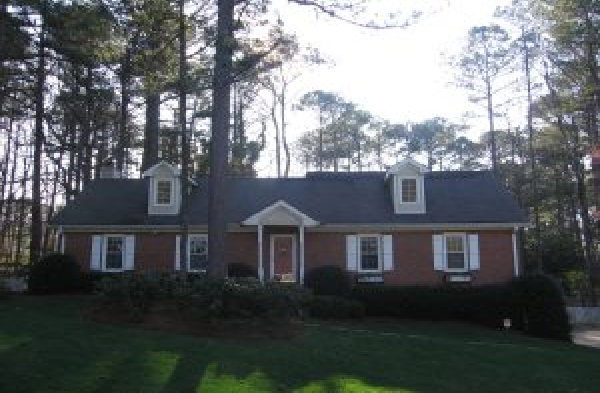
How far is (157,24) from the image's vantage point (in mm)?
18891

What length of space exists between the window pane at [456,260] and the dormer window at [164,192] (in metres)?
10.9

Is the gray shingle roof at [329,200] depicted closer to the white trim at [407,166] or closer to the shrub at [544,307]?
the white trim at [407,166]

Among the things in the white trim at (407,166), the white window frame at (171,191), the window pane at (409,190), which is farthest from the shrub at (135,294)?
the white trim at (407,166)

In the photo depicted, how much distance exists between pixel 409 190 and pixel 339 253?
376cm

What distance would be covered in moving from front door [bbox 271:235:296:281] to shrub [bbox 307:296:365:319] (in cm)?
563

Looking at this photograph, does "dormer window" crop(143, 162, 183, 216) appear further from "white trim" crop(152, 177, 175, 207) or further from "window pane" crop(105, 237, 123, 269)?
"window pane" crop(105, 237, 123, 269)

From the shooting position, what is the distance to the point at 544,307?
2073cm

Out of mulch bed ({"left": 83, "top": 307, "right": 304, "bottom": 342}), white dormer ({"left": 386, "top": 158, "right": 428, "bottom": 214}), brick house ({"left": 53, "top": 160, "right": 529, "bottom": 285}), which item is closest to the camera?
mulch bed ({"left": 83, "top": 307, "right": 304, "bottom": 342})

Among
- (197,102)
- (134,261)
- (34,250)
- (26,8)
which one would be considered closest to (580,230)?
(197,102)

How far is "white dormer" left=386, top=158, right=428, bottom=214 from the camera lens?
25.4 metres

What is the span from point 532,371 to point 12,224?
127ft

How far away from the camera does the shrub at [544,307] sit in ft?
67.0

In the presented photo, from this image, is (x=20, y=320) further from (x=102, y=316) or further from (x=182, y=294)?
(x=182, y=294)

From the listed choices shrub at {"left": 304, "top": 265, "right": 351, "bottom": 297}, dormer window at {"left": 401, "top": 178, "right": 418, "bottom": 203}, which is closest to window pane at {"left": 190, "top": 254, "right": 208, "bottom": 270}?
shrub at {"left": 304, "top": 265, "right": 351, "bottom": 297}
